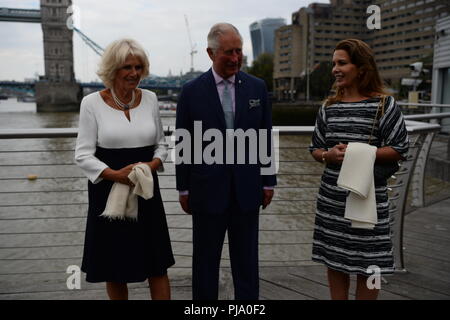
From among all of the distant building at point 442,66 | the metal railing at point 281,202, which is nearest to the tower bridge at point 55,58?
the metal railing at point 281,202

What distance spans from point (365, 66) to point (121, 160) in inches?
46.9

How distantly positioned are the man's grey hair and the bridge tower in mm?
62751

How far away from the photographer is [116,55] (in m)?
1.92

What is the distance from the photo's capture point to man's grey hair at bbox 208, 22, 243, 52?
1919 millimetres

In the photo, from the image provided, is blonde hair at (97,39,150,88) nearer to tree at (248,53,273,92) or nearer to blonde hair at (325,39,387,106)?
blonde hair at (325,39,387,106)

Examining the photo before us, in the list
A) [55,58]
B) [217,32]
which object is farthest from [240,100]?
[55,58]

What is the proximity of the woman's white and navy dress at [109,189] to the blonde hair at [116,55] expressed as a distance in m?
→ 0.13

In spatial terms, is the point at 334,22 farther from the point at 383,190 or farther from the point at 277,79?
the point at 383,190

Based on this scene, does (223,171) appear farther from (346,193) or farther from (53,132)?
(53,132)

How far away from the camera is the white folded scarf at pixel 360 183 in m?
1.92

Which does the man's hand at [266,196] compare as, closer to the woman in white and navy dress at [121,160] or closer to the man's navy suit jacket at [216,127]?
the man's navy suit jacket at [216,127]

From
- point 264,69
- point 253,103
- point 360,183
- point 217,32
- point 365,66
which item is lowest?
point 360,183

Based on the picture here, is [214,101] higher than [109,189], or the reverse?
[214,101]
